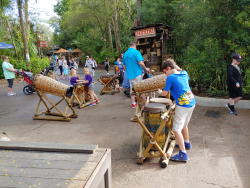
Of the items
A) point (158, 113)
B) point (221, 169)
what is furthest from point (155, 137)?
point (221, 169)

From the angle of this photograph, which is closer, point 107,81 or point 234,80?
point 234,80

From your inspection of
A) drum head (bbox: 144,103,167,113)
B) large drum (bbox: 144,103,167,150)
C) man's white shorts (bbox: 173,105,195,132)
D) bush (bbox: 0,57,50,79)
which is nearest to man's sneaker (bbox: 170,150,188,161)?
large drum (bbox: 144,103,167,150)

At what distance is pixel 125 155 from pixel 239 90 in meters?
3.92

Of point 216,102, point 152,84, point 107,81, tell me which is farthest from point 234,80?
point 107,81

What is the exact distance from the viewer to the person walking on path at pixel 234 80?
5.99m

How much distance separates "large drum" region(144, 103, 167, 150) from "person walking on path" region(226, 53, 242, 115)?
3.23 metres

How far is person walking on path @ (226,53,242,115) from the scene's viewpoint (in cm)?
599

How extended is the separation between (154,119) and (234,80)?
3405 millimetres

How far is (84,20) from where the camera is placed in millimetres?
30000

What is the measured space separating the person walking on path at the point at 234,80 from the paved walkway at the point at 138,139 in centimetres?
37

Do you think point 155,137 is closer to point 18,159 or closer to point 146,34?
point 18,159

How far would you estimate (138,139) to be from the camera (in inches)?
189

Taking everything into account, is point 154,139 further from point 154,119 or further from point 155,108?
point 155,108

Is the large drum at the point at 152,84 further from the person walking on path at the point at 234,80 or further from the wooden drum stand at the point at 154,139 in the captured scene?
the person walking on path at the point at 234,80
